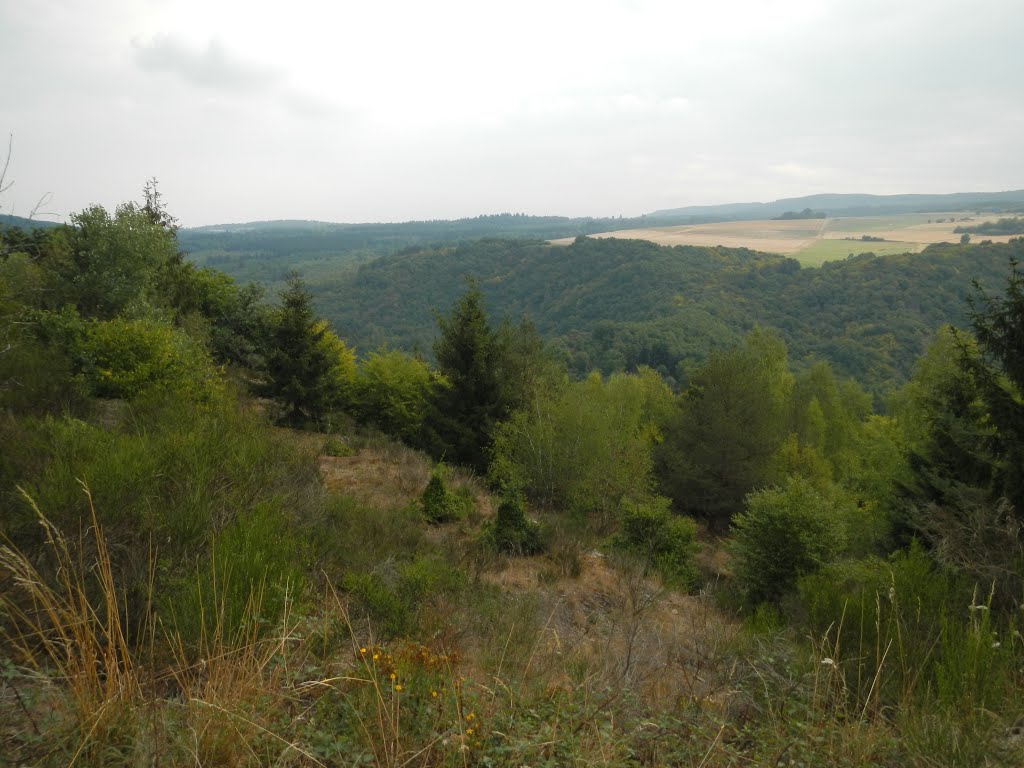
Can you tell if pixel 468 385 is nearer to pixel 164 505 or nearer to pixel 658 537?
pixel 658 537

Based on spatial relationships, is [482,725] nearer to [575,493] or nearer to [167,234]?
[575,493]

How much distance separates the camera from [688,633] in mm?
4867

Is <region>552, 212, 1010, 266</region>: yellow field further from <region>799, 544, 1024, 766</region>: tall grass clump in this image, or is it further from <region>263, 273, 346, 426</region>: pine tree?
<region>799, 544, 1024, 766</region>: tall grass clump

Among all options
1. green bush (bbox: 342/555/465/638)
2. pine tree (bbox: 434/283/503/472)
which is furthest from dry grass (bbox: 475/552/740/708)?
pine tree (bbox: 434/283/503/472)

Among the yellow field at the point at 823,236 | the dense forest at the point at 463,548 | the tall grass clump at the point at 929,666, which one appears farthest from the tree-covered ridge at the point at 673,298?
the tall grass clump at the point at 929,666

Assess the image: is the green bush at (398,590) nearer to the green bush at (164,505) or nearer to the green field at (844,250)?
the green bush at (164,505)

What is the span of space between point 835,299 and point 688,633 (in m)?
87.1

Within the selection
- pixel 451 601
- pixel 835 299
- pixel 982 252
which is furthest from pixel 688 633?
pixel 982 252

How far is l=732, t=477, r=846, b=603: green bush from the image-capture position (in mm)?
9875

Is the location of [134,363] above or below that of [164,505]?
above

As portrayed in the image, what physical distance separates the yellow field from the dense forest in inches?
3267

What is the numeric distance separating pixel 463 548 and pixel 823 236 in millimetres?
134469

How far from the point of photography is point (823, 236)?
4656 inches

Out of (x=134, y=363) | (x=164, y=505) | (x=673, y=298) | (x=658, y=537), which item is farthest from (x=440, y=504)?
(x=673, y=298)
